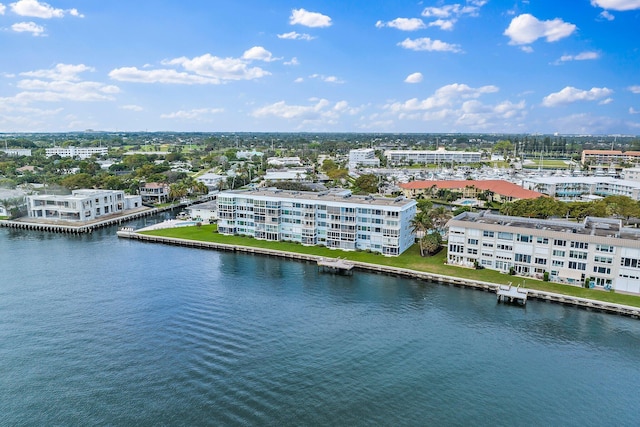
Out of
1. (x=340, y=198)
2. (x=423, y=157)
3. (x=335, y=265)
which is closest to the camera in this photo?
(x=335, y=265)

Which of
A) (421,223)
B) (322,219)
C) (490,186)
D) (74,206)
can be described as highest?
(322,219)

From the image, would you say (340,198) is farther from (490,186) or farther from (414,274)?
(490,186)

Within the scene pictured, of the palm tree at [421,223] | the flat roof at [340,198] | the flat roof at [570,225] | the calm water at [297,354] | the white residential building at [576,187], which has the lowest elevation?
the calm water at [297,354]

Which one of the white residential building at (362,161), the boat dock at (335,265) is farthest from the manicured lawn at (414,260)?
the white residential building at (362,161)

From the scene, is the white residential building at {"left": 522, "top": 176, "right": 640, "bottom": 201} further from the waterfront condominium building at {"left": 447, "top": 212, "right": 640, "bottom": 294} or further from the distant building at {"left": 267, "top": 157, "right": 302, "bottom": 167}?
the distant building at {"left": 267, "top": 157, "right": 302, "bottom": 167}

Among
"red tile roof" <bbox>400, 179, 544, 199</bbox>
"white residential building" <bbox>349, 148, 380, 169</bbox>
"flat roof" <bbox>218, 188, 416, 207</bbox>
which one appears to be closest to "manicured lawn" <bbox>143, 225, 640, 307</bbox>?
"flat roof" <bbox>218, 188, 416, 207</bbox>

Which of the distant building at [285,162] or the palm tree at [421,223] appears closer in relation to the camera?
the palm tree at [421,223]

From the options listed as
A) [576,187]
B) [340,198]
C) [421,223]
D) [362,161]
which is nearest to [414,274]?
[421,223]

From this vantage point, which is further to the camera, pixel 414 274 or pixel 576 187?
pixel 576 187

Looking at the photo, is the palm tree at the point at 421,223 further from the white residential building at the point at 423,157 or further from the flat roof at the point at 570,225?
the white residential building at the point at 423,157
